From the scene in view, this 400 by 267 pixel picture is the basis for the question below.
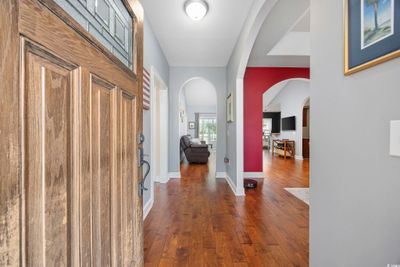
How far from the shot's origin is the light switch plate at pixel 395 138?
654 millimetres

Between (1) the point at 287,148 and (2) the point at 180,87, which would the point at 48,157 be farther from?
(1) the point at 287,148

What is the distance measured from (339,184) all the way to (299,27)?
3.67 metres

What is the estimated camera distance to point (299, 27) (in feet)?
12.1

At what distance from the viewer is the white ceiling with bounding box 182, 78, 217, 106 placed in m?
9.20

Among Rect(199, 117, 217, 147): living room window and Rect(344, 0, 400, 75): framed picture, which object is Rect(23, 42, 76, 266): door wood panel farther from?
Rect(199, 117, 217, 147): living room window

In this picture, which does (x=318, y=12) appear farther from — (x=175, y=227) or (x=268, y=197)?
(x=268, y=197)

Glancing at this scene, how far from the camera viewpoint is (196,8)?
2.36m

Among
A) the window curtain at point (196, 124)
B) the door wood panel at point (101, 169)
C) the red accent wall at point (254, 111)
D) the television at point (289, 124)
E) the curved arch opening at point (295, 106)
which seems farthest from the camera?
the window curtain at point (196, 124)

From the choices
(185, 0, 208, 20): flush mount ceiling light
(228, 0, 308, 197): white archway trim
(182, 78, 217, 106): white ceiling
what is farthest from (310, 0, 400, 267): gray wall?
(182, 78, 217, 106): white ceiling

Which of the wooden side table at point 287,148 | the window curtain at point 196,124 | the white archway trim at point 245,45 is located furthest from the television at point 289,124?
the white archway trim at point 245,45

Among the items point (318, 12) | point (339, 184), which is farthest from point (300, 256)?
point (318, 12)

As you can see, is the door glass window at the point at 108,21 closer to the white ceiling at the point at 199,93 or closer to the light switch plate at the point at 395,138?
the light switch plate at the point at 395,138

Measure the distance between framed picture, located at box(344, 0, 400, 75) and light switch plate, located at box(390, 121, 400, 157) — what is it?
0.22m

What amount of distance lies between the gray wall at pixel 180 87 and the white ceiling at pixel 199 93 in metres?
4.10
